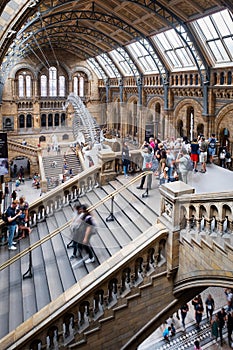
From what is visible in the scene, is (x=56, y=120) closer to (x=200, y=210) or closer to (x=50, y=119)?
(x=50, y=119)

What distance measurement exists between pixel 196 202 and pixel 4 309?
3871 millimetres

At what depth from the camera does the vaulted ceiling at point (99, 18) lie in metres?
9.85

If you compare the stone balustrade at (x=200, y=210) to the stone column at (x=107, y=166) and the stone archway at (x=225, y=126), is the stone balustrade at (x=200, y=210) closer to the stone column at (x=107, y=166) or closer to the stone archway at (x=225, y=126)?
the stone column at (x=107, y=166)

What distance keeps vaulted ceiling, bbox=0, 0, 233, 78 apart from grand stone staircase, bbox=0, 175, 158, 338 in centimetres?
521

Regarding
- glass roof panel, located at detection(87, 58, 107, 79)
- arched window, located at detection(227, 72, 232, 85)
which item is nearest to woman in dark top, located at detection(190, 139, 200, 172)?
arched window, located at detection(227, 72, 232, 85)

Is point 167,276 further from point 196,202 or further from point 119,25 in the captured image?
point 119,25

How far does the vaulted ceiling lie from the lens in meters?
9.85

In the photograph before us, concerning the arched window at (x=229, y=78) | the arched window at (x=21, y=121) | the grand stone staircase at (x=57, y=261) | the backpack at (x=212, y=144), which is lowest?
the grand stone staircase at (x=57, y=261)

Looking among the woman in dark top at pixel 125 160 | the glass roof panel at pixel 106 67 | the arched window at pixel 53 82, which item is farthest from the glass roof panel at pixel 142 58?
the woman in dark top at pixel 125 160

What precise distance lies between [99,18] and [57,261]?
1953 cm

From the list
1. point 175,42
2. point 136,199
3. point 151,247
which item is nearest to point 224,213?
point 151,247

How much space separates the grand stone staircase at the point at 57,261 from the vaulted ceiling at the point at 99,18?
5207mm

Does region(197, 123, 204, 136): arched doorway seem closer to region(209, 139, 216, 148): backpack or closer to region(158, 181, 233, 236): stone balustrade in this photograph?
region(209, 139, 216, 148): backpack

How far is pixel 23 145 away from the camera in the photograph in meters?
30.4
